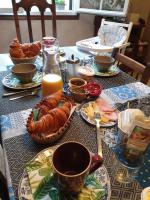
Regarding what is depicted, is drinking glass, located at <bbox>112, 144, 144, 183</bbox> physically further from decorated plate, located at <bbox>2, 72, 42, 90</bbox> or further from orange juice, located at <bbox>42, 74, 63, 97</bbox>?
decorated plate, located at <bbox>2, 72, 42, 90</bbox>

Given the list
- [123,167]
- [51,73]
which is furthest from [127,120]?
[51,73]

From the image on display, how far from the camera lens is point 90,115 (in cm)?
77

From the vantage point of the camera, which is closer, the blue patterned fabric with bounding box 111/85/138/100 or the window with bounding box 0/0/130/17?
the blue patterned fabric with bounding box 111/85/138/100

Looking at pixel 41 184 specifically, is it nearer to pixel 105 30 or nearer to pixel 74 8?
pixel 105 30

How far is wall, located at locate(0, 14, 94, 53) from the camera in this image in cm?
241

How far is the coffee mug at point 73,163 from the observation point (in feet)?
1.50

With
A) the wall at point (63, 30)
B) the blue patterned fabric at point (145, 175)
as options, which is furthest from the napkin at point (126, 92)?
the wall at point (63, 30)

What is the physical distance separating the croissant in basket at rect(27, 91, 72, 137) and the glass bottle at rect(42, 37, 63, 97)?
0.32 feet

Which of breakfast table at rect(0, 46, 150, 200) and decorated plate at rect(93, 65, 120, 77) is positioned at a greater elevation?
decorated plate at rect(93, 65, 120, 77)

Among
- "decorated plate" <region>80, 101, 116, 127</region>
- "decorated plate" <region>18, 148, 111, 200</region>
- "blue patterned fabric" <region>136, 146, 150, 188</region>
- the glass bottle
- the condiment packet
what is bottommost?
"blue patterned fabric" <region>136, 146, 150, 188</region>

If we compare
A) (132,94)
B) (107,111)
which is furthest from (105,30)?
(107,111)

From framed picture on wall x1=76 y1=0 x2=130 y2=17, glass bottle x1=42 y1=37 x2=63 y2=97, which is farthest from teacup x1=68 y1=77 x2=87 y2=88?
framed picture on wall x1=76 y1=0 x2=130 y2=17

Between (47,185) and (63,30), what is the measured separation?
2459 mm

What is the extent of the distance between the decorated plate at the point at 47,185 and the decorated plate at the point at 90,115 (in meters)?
0.20
